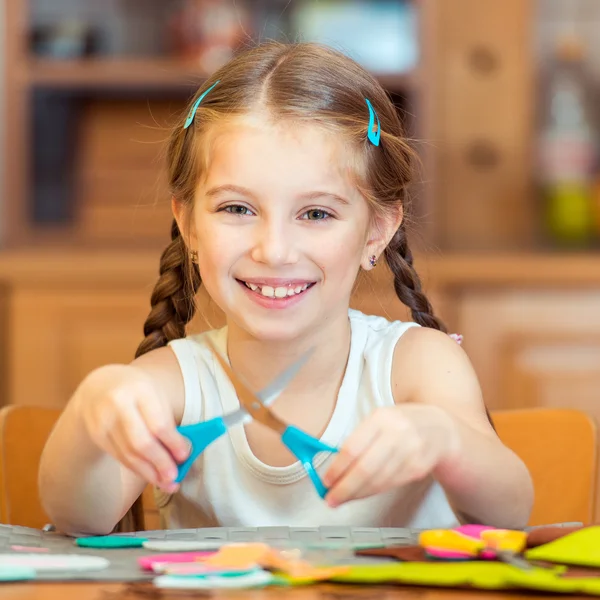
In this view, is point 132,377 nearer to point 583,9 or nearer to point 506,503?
point 506,503

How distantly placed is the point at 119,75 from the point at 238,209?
166 centimetres

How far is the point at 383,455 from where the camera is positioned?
80 centimetres

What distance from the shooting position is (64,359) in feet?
8.11

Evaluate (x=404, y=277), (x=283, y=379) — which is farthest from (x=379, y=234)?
(x=283, y=379)

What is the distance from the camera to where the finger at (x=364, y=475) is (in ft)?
2.55

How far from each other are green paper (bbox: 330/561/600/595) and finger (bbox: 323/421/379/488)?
0.08 m

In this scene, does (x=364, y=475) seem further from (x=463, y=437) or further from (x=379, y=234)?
(x=379, y=234)

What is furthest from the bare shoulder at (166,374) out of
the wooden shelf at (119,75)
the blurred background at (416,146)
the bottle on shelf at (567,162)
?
the bottle on shelf at (567,162)

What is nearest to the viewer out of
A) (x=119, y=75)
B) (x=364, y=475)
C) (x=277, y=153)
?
(x=364, y=475)

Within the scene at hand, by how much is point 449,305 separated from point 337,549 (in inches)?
64.4

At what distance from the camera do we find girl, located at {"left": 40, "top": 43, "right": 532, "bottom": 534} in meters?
0.88

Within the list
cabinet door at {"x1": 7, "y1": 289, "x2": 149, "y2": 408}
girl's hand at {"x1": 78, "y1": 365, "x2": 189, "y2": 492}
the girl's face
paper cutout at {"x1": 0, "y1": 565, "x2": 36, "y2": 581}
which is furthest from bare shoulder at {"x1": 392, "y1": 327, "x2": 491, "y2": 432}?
cabinet door at {"x1": 7, "y1": 289, "x2": 149, "y2": 408}

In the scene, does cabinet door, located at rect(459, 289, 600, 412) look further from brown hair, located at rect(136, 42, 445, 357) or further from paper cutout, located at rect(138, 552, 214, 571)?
paper cutout, located at rect(138, 552, 214, 571)

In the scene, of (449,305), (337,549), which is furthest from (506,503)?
(449,305)
